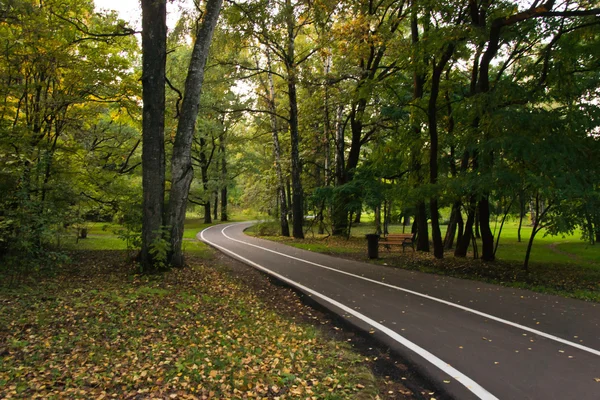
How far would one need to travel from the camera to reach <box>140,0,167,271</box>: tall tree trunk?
8961 mm

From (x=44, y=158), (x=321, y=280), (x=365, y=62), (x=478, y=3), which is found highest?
(x=365, y=62)

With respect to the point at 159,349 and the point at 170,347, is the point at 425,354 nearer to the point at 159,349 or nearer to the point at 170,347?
the point at 170,347

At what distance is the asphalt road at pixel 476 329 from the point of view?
3980 millimetres

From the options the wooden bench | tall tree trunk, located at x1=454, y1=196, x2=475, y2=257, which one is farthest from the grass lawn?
tall tree trunk, located at x1=454, y1=196, x2=475, y2=257

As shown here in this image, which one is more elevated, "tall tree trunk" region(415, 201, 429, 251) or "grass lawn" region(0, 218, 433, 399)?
"tall tree trunk" region(415, 201, 429, 251)

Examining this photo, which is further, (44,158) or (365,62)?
Result: (365,62)

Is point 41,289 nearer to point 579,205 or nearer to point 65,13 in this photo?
point 65,13

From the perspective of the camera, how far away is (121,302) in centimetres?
639

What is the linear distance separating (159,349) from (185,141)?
608 centimetres

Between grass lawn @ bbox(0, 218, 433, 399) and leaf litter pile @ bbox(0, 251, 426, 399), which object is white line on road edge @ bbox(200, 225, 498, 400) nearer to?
grass lawn @ bbox(0, 218, 433, 399)

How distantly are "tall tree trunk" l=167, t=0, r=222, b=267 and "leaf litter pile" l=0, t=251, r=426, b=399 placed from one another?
2223mm

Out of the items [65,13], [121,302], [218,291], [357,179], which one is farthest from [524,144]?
[65,13]

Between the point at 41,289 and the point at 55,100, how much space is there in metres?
6.98

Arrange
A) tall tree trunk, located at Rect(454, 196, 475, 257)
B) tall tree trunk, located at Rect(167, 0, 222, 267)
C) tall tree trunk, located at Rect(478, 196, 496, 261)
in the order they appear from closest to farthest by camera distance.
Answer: tall tree trunk, located at Rect(167, 0, 222, 267)
tall tree trunk, located at Rect(478, 196, 496, 261)
tall tree trunk, located at Rect(454, 196, 475, 257)
